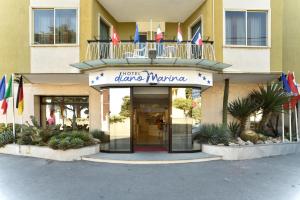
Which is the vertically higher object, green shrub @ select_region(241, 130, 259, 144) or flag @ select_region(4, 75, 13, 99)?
flag @ select_region(4, 75, 13, 99)

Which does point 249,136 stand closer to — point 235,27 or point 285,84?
point 285,84

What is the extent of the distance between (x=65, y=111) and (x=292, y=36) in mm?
15424

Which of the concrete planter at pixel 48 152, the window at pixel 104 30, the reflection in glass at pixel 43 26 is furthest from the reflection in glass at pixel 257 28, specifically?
the reflection in glass at pixel 43 26

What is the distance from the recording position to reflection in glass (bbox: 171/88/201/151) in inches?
492

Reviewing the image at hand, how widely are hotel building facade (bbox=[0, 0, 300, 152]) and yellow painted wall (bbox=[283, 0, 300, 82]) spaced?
3539 millimetres

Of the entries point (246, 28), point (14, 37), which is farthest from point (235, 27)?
point (14, 37)

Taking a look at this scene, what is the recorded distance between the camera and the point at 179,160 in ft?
35.5

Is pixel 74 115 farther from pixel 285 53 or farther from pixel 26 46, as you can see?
pixel 285 53

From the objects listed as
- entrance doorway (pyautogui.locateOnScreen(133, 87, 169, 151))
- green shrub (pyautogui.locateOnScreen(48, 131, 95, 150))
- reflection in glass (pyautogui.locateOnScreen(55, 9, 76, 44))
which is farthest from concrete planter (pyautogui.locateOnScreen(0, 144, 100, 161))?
reflection in glass (pyautogui.locateOnScreen(55, 9, 76, 44))

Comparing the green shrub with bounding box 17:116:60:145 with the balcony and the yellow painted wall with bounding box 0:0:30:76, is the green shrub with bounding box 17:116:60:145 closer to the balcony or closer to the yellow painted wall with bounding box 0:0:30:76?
the yellow painted wall with bounding box 0:0:30:76

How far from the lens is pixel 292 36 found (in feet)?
54.3

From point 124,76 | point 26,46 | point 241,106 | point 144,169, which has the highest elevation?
point 26,46

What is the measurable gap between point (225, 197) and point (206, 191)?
24.4 inches

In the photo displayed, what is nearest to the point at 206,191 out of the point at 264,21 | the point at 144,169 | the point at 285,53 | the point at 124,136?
the point at 144,169
